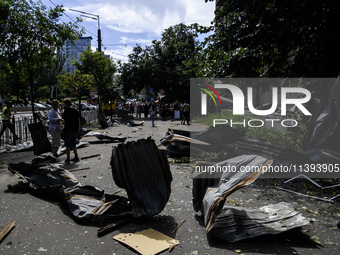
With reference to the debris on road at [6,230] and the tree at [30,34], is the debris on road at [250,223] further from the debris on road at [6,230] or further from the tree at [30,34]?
the tree at [30,34]

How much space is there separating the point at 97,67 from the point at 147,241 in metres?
22.7

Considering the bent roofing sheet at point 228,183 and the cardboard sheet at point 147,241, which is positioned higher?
the bent roofing sheet at point 228,183

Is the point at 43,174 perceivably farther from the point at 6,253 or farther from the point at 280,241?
the point at 280,241

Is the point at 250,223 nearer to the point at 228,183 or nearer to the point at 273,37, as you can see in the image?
the point at 228,183

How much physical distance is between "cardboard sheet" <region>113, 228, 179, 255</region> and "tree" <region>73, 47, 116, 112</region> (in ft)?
73.2

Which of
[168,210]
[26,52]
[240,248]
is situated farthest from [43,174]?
[26,52]

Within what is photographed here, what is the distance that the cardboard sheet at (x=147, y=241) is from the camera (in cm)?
346

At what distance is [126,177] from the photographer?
4.26m

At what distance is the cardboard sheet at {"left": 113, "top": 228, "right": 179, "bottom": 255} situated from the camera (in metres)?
3.46

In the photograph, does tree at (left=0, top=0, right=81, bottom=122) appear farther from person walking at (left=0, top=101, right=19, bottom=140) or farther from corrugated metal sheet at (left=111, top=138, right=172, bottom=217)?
corrugated metal sheet at (left=111, top=138, right=172, bottom=217)

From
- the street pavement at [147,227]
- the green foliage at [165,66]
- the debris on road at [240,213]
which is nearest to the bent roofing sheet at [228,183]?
the debris on road at [240,213]

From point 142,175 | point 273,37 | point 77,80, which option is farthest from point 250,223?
point 77,80

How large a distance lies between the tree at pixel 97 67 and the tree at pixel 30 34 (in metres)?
Result: 13.6

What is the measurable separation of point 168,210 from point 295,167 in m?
3.74
